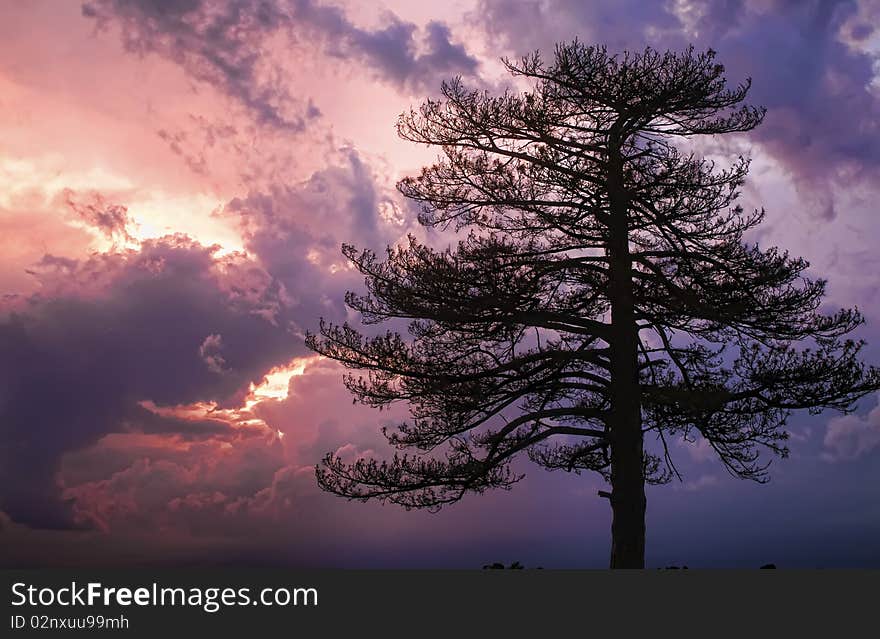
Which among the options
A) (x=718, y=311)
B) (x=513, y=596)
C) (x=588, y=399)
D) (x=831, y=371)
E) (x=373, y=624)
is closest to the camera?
(x=373, y=624)

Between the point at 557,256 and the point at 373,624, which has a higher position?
the point at 557,256

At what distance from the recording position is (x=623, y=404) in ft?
47.9

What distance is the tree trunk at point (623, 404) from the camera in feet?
46.6

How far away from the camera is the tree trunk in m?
14.2

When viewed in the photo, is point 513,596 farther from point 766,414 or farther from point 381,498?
point 766,414

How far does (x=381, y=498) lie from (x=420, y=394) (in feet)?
6.68

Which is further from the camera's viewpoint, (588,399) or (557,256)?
(588,399)

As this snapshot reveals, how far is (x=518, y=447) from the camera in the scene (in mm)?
14633

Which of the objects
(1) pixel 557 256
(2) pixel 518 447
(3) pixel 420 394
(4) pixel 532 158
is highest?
(4) pixel 532 158

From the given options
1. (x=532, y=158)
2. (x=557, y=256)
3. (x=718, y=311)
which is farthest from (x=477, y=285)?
(x=718, y=311)

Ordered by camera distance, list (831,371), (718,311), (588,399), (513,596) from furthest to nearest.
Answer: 1. (588,399)
2. (831,371)
3. (718,311)
4. (513,596)

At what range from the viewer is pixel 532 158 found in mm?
15328

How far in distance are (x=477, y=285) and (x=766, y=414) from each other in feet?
20.1

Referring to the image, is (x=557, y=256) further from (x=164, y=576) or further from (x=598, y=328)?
(x=164, y=576)
